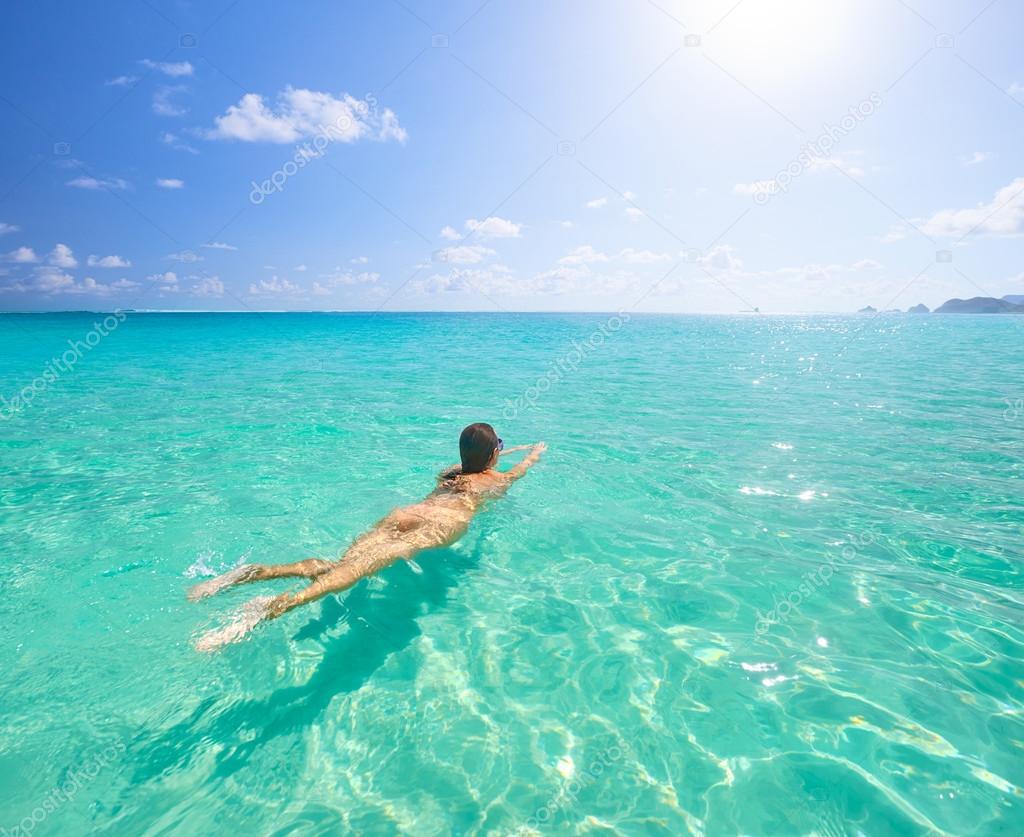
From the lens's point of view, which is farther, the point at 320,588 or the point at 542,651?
the point at 542,651

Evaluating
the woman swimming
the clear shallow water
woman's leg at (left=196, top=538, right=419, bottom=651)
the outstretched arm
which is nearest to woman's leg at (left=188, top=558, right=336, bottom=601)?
the woman swimming

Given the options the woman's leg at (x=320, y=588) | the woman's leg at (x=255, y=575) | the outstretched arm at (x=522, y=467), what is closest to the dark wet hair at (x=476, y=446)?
the outstretched arm at (x=522, y=467)

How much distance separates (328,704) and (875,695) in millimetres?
4164

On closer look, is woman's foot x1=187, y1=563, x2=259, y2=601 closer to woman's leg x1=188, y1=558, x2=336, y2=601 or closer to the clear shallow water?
woman's leg x1=188, y1=558, x2=336, y2=601

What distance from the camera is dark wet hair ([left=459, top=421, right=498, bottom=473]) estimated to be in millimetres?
6672

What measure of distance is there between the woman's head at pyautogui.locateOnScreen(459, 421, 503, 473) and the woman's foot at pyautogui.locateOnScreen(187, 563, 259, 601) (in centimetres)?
287

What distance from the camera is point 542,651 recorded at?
437 cm

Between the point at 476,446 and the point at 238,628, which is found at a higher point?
the point at 476,446

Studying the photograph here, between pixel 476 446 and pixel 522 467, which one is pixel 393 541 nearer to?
pixel 476 446

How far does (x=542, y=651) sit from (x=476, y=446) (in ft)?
9.63

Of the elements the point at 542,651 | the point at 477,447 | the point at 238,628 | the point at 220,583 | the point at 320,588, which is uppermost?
the point at 477,447

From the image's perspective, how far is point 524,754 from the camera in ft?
11.2

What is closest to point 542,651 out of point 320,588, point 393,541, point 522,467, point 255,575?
point 393,541

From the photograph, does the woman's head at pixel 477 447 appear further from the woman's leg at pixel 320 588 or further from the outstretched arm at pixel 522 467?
the woman's leg at pixel 320 588
